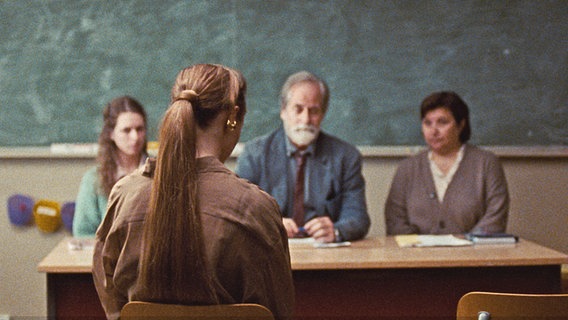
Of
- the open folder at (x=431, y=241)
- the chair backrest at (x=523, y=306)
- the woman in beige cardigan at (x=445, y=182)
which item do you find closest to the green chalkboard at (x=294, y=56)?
the woman in beige cardigan at (x=445, y=182)

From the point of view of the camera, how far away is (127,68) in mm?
4469

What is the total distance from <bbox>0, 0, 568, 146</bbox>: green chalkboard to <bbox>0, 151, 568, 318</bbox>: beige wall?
15 centimetres

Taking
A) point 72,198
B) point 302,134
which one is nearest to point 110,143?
point 72,198

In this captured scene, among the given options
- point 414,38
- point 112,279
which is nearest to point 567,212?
point 414,38

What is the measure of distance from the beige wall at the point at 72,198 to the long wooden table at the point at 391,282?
1351 mm

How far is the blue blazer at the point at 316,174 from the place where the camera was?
380 cm

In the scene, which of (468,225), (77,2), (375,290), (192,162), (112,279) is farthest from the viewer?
(77,2)

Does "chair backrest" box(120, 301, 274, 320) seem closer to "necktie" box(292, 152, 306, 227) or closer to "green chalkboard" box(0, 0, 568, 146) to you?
"necktie" box(292, 152, 306, 227)

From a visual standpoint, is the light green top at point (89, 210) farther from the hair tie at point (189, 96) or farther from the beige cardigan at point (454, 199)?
the hair tie at point (189, 96)

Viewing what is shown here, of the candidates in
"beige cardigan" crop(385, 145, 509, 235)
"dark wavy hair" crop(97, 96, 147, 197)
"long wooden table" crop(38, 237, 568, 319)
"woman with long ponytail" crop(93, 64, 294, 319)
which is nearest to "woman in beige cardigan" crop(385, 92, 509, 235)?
"beige cardigan" crop(385, 145, 509, 235)

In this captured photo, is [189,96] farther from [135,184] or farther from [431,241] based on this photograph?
[431,241]

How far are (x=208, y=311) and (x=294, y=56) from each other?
2.90 m

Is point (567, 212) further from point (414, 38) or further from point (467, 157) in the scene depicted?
point (414, 38)

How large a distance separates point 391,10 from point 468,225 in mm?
1273
